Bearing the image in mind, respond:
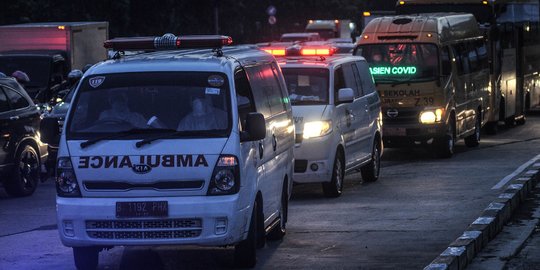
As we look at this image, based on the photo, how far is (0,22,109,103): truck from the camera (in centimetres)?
2748

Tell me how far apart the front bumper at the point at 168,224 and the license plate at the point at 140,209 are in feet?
0.10

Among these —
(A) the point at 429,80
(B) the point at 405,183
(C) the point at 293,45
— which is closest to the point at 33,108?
(C) the point at 293,45

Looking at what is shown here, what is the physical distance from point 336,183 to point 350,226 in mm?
3266

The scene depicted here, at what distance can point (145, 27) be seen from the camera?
5175 cm

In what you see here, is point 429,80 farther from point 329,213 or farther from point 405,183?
point 329,213

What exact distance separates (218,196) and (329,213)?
4.77 m

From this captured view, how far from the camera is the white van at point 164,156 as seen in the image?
1024 centimetres

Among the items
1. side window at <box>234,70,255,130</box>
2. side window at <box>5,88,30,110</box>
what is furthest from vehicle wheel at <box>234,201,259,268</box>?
side window at <box>5,88,30,110</box>

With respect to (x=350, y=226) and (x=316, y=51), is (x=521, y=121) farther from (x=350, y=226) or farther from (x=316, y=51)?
(x=350, y=226)

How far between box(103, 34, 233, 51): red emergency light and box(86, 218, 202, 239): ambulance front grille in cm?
193

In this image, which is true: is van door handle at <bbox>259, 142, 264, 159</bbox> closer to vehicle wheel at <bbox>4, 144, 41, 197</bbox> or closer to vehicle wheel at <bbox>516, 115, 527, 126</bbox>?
vehicle wheel at <bbox>4, 144, 41, 197</bbox>

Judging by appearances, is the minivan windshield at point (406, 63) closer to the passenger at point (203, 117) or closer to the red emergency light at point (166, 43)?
the red emergency light at point (166, 43)

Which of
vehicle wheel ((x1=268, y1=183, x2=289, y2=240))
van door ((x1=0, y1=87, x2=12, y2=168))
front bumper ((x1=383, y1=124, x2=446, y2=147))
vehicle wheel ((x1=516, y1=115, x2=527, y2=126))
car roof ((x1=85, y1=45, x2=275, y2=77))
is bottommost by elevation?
vehicle wheel ((x1=516, y1=115, x2=527, y2=126))

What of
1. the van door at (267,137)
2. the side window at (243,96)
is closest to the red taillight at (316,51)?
the van door at (267,137)
